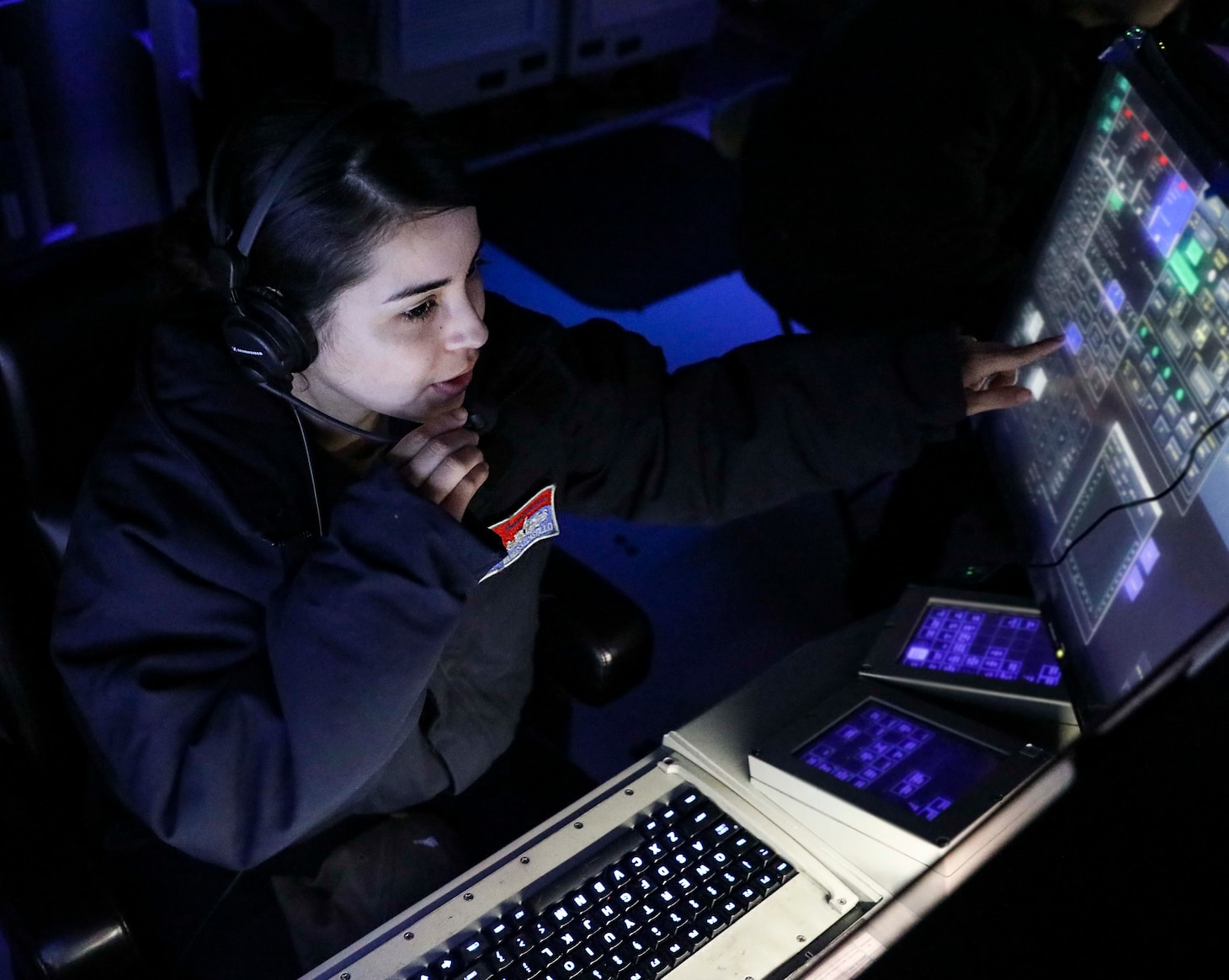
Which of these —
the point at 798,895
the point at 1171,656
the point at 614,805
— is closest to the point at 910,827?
the point at 798,895

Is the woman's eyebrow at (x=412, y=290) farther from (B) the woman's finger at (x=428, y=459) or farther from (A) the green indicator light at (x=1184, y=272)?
(A) the green indicator light at (x=1184, y=272)

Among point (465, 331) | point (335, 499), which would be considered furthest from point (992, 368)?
point (335, 499)

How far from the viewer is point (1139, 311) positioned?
912 millimetres

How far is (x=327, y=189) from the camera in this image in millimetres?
859

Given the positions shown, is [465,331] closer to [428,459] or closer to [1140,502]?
[428,459]

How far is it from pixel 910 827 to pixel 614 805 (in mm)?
216

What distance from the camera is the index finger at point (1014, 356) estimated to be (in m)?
1.01

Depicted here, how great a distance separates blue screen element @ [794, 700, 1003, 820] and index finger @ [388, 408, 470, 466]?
367 millimetres

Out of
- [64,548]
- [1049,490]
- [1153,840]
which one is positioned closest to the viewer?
[1153,840]

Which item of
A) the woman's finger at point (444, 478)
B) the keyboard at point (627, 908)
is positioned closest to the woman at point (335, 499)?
the woman's finger at point (444, 478)

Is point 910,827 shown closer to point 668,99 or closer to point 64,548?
point 64,548

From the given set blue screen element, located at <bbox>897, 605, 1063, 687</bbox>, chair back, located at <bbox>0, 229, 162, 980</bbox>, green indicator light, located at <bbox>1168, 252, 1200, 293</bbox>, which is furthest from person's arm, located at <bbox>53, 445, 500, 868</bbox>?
green indicator light, located at <bbox>1168, 252, 1200, 293</bbox>

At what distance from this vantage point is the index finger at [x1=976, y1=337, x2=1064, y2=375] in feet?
3.32

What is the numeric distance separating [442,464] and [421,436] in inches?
1.4
